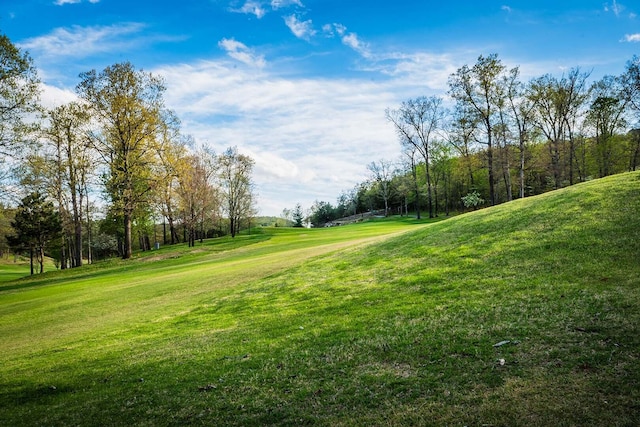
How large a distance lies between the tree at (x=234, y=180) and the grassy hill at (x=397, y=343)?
57.1 metres

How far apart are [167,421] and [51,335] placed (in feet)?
33.7

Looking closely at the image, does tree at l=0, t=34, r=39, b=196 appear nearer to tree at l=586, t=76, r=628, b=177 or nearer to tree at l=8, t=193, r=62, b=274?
tree at l=8, t=193, r=62, b=274

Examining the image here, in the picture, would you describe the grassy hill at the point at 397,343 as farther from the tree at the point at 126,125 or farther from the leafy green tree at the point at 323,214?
the leafy green tree at the point at 323,214

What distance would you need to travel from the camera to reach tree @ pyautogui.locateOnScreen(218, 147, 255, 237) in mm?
70500

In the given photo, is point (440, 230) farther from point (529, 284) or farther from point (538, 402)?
point (538, 402)

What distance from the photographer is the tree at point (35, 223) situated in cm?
4850

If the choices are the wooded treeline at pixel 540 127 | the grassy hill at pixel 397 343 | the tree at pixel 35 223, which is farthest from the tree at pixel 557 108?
the tree at pixel 35 223

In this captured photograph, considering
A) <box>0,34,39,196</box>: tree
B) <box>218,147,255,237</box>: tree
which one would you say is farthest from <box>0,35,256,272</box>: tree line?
<box>218,147,255,237</box>: tree

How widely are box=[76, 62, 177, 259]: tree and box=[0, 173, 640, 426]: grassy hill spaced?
24.7m

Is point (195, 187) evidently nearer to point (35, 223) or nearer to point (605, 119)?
point (35, 223)

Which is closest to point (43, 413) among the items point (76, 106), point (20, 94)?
point (20, 94)

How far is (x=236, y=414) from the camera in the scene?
5438 mm

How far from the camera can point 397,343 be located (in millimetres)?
7152

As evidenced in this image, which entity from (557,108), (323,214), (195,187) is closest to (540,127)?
(557,108)
